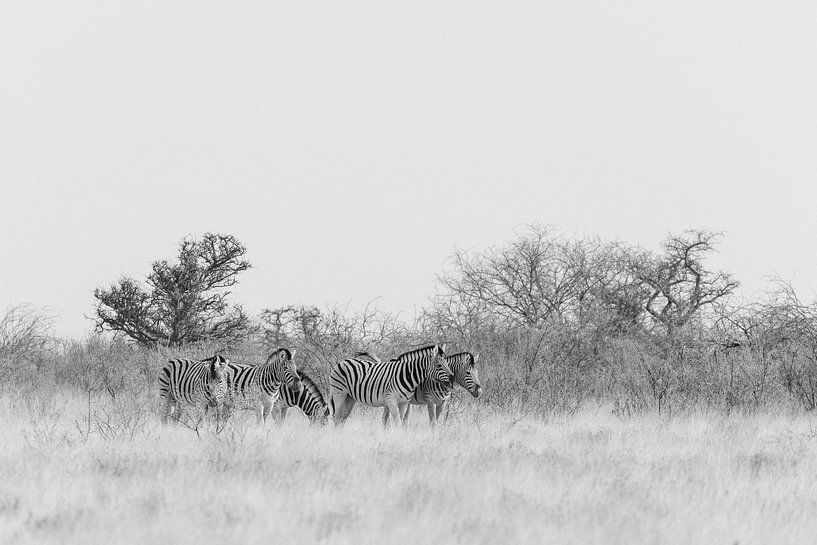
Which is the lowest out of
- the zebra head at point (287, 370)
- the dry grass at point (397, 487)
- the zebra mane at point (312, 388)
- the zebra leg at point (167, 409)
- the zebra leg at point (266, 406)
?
the dry grass at point (397, 487)

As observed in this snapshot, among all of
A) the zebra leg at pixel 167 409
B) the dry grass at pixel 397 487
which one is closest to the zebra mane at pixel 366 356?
the dry grass at pixel 397 487

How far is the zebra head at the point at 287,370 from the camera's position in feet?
42.1

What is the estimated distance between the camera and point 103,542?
5.89 meters

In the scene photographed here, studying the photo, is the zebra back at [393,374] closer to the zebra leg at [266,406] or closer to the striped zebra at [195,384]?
the zebra leg at [266,406]

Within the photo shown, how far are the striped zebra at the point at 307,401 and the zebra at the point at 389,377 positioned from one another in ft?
0.96

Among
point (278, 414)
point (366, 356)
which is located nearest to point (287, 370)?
point (278, 414)

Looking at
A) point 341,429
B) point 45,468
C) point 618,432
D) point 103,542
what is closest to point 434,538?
point 103,542

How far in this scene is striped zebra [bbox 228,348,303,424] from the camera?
12.7m

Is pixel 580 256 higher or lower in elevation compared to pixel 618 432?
higher

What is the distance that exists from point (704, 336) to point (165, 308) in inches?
737

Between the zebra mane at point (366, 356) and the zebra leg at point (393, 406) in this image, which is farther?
the zebra mane at point (366, 356)

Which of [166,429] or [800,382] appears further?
[800,382]

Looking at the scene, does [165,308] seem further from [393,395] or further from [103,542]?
[103,542]

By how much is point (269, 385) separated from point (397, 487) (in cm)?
572
